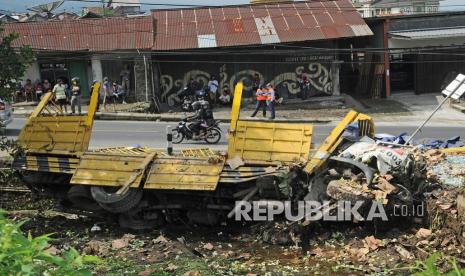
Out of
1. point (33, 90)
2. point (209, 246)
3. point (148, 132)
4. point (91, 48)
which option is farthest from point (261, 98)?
point (209, 246)

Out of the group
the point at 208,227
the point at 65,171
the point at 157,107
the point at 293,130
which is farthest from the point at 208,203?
the point at 157,107

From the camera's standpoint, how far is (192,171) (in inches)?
414

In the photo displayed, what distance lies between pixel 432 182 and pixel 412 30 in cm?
2340

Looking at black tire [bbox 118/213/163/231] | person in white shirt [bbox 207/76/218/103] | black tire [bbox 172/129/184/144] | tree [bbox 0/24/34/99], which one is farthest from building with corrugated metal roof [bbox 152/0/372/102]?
black tire [bbox 118/213/163/231]

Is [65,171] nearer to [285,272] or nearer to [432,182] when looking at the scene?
[285,272]

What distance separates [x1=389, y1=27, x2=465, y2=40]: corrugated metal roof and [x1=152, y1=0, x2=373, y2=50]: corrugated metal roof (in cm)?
244

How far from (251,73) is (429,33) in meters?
10.5

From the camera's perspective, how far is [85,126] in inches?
454

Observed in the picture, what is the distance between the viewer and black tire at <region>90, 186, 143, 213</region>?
34.7ft

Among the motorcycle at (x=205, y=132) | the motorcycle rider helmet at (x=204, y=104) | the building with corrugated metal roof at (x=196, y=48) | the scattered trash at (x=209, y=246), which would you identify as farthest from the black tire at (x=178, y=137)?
the building with corrugated metal roof at (x=196, y=48)

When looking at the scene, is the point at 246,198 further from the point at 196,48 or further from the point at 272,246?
the point at 196,48

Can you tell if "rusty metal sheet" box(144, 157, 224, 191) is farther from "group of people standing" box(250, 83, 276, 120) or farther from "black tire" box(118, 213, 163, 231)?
"group of people standing" box(250, 83, 276, 120)

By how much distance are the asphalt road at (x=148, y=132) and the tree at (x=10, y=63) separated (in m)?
6.10

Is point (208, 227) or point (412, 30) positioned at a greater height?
point (412, 30)
